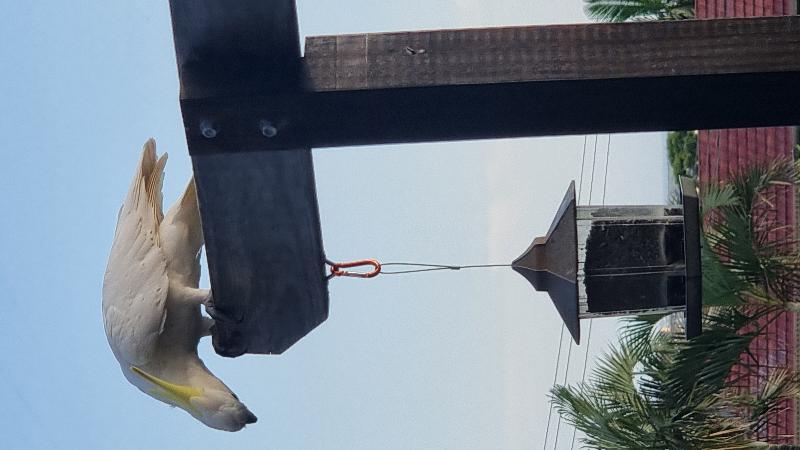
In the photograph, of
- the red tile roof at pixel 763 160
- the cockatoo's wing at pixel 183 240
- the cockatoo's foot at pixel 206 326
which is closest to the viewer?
the cockatoo's foot at pixel 206 326

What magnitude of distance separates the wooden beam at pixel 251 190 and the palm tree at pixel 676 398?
2.95m

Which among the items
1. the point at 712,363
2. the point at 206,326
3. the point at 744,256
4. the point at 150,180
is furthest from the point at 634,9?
the point at 206,326

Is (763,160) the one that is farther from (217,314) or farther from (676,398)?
(217,314)

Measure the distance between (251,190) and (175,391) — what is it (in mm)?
892

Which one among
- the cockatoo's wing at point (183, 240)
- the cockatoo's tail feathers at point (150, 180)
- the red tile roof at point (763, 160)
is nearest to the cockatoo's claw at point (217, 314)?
the cockatoo's wing at point (183, 240)

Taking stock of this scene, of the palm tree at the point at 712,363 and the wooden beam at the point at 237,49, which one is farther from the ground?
the wooden beam at the point at 237,49

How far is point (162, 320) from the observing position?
3.02 meters

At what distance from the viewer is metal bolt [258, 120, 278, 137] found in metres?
2.30

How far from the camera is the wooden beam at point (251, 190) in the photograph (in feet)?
7.47

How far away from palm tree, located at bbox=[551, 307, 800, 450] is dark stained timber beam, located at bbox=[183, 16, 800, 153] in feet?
9.46

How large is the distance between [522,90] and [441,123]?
0.24 metres

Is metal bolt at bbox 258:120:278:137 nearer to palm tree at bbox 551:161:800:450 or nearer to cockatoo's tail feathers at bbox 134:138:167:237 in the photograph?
cockatoo's tail feathers at bbox 134:138:167:237

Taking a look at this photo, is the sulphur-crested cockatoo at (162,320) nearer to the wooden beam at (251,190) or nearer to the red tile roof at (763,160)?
the wooden beam at (251,190)

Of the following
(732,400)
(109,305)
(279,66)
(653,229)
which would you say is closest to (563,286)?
(653,229)
